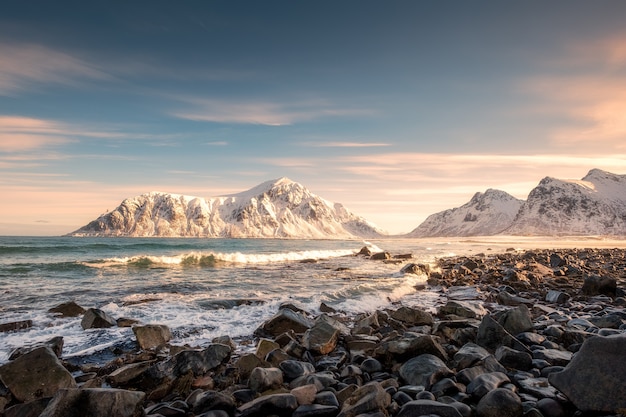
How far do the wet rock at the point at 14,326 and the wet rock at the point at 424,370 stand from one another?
10247mm

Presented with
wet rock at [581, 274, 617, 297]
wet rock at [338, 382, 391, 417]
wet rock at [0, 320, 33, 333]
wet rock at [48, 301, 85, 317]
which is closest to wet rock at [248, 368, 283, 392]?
wet rock at [338, 382, 391, 417]

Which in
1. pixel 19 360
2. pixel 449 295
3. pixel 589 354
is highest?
pixel 589 354

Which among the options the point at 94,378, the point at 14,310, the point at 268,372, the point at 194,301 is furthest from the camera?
the point at 194,301

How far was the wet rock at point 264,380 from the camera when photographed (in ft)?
18.7

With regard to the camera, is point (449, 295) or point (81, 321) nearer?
point (81, 321)

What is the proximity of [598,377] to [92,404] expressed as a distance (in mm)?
6348

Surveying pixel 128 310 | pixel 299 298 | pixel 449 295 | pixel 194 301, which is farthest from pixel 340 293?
pixel 128 310

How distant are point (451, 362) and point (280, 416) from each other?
140 inches

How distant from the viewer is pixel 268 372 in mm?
5852

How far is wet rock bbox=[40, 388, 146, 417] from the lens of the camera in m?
4.50

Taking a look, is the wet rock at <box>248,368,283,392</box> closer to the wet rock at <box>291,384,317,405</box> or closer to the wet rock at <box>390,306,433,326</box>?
the wet rock at <box>291,384,317,405</box>

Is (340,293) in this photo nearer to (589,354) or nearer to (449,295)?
(449,295)

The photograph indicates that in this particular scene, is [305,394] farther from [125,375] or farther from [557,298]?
[557,298]

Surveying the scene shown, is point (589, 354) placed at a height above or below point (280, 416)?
above
